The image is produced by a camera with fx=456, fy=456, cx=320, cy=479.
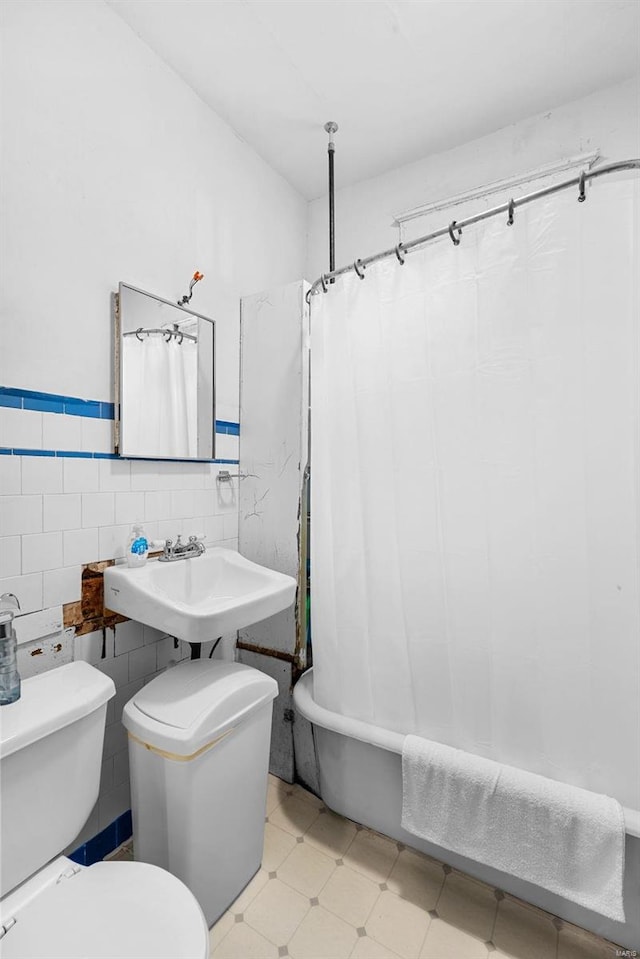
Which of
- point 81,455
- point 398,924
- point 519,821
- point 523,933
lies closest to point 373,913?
point 398,924

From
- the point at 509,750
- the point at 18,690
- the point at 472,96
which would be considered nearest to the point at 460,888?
the point at 509,750

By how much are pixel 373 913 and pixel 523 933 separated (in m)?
0.41

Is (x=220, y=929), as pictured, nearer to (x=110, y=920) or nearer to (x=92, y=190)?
(x=110, y=920)

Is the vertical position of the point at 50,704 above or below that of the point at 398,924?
above

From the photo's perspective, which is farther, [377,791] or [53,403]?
[377,791]

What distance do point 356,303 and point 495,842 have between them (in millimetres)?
1658

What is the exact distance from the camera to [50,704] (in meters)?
1.03

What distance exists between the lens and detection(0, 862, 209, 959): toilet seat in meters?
0.82

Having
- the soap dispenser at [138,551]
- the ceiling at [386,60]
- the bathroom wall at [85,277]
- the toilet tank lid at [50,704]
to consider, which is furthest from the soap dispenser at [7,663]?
the ceiling at [386,60]

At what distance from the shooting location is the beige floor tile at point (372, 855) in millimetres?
1452

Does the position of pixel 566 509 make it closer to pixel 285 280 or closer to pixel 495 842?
pixel 495 842

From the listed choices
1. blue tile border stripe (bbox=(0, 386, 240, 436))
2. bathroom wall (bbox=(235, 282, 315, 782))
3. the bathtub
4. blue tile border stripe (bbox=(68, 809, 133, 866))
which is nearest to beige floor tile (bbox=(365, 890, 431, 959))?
the bathtub

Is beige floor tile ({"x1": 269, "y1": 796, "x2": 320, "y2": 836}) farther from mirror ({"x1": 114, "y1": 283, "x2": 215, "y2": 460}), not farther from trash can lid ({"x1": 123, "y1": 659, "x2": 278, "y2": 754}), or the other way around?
mirror ({"x1": 114, "y1": 283, "x2": 215, "y2": 460})

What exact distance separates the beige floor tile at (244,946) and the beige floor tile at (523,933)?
2.02ft
